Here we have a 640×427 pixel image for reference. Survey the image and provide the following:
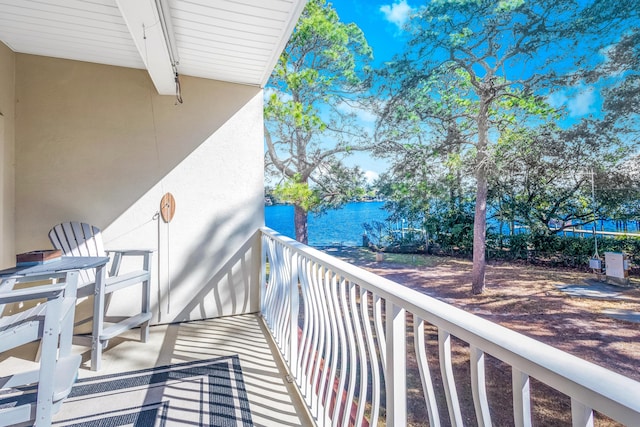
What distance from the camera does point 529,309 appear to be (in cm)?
603

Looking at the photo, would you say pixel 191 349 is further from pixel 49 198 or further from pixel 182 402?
pixel 49 198

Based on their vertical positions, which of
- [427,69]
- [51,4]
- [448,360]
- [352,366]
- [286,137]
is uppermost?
[427,69]

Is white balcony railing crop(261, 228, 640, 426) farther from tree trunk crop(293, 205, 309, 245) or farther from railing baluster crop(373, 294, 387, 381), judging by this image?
tree trunk crop(293, 205, 309, 245)

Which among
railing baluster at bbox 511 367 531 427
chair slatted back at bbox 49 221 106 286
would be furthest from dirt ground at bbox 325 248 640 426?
chair slatted back at bbox 49 221 106 286

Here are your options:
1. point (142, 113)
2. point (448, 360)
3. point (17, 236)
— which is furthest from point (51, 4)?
point (448, 360)

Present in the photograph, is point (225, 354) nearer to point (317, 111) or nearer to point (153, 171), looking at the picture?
point (153, 171)

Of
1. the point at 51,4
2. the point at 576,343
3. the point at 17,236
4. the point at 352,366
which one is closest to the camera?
the point at 352,366

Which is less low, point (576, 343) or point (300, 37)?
point (300, 37)

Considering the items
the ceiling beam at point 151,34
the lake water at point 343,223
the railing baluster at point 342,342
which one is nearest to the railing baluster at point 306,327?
the railing baluster at point 342,342

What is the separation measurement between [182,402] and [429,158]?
811cm

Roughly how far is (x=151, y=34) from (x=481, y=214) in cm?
768

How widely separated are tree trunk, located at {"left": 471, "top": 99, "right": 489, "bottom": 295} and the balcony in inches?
173

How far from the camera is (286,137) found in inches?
324

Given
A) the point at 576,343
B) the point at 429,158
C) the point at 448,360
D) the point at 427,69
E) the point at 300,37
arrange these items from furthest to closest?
the point at 427,69 < the point at 429,158 < the point at 300,37 < the point at 576,343 < the point at 448,360
